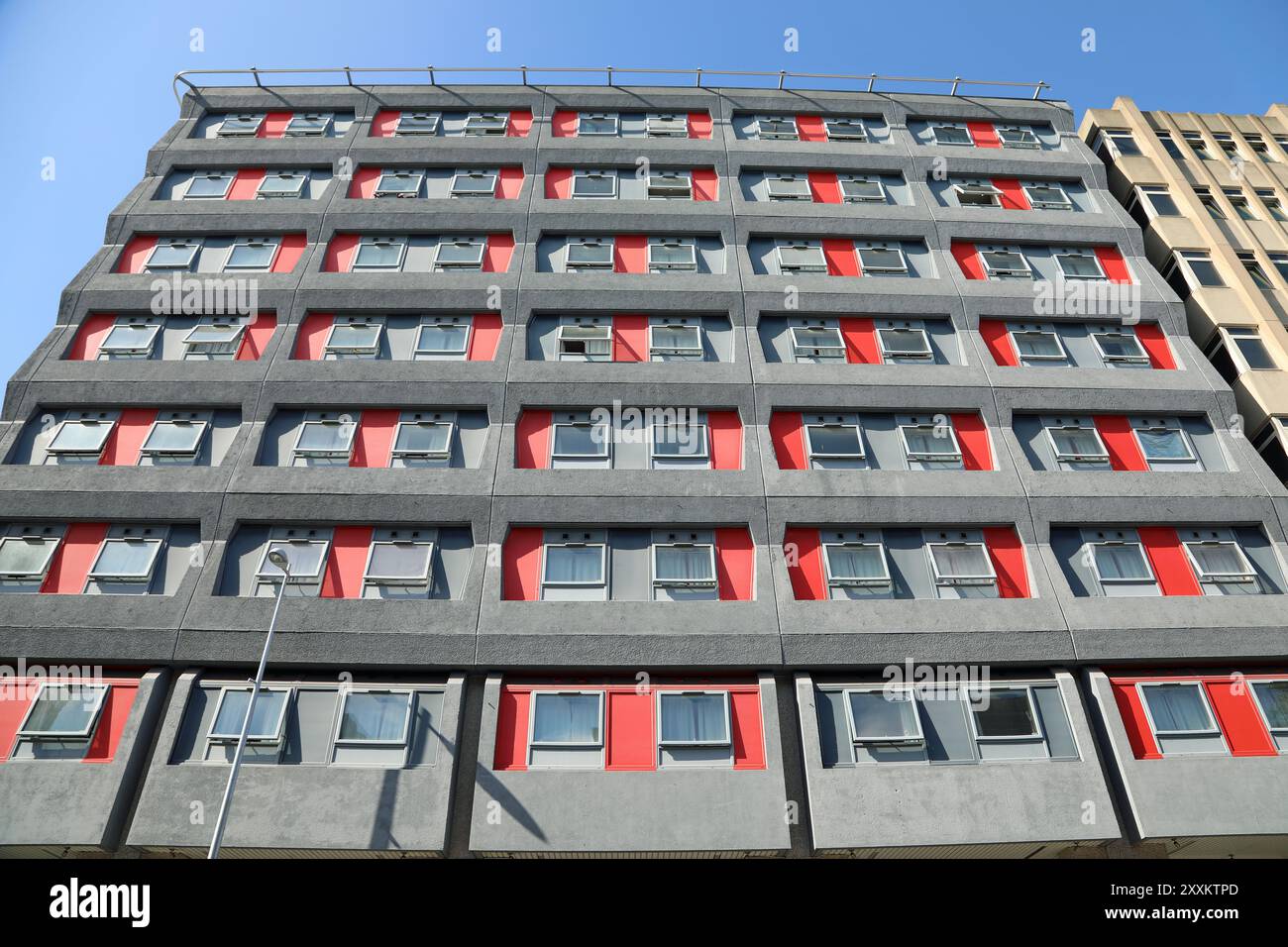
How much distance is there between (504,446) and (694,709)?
352 inches

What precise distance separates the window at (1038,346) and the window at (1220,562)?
695 cm

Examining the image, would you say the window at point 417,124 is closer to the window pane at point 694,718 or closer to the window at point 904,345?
the window at point 904,345

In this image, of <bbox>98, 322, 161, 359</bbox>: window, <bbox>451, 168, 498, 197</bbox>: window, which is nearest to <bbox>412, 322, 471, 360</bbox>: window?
<bbox>451, 168, 498, 197</bbox>: window

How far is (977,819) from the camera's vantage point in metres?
16.5

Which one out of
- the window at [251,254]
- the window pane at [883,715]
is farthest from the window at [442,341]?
the window pane at [883,715]

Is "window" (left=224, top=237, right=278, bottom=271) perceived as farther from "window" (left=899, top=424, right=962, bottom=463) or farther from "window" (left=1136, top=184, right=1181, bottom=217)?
"window" (left=1136, top=184, right=1181, bottom=217)

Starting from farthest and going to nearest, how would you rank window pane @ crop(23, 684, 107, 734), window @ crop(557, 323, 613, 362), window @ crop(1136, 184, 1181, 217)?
window @ crop(1136, 184, 1181, 217), window @ crop(557, 323, 613, 362), window pane @ crop(23, 684, 107, 734)

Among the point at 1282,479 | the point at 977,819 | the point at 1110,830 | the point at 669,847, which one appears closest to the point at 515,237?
the point at 669,847

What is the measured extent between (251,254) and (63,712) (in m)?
15.7

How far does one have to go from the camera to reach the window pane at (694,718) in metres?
17.6

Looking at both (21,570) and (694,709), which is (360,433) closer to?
(21,570)

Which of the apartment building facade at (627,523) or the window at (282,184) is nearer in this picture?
the apartment building facade at (627,523)

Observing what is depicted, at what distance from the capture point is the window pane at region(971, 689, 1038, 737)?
17969mm

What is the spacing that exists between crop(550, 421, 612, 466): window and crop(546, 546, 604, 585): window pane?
2826mm
